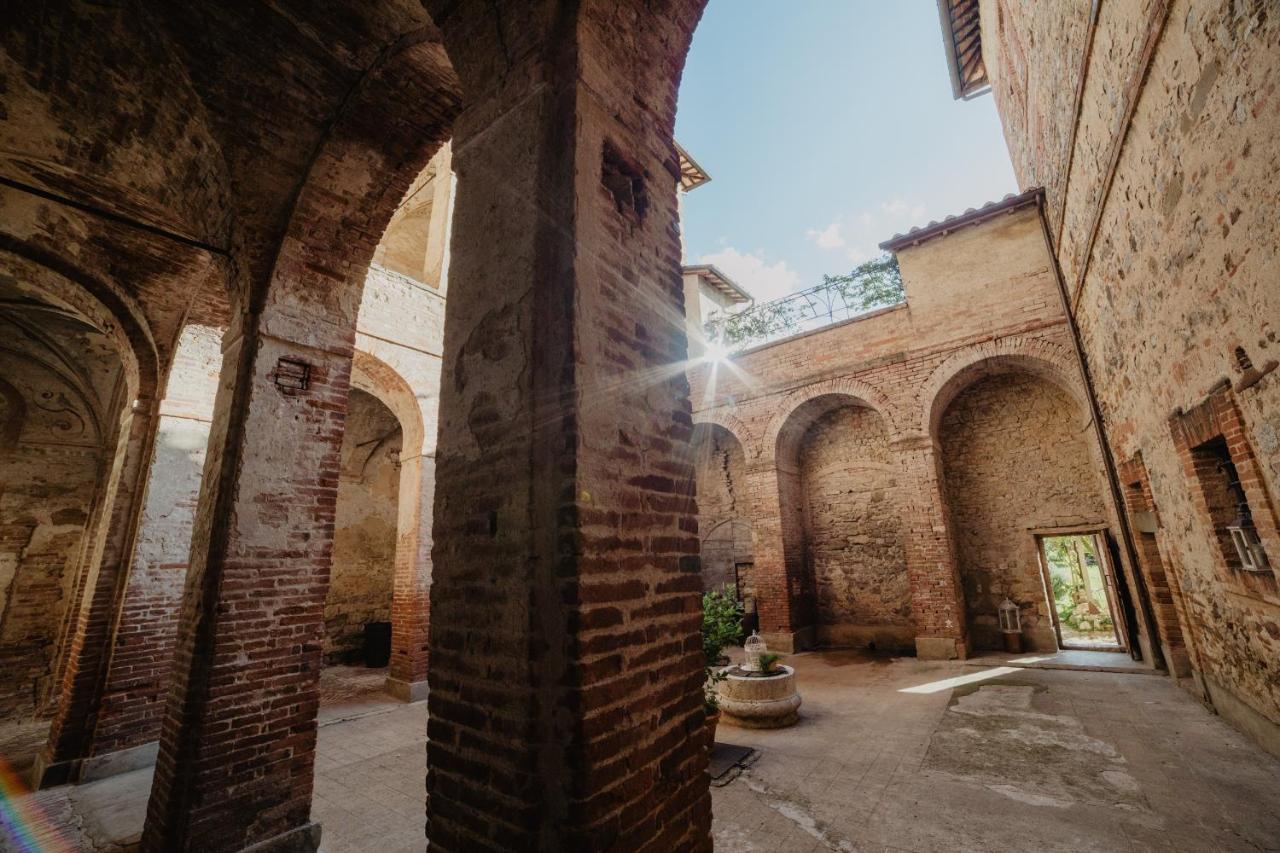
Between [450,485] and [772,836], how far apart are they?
354 centimetres

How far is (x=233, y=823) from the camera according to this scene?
3.69 meters

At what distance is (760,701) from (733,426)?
23.5ft

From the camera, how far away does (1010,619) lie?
10.1m

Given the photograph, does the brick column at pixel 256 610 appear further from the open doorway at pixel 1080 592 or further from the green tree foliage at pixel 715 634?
the open doorway at pixel 1080 592

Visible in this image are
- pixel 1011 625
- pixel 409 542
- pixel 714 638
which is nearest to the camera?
pixel 714 638

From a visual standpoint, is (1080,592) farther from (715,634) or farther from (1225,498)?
(715,634)

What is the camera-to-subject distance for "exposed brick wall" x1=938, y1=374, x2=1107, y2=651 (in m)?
9.99

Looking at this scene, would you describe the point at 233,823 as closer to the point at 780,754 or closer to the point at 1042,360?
the point at 780,754

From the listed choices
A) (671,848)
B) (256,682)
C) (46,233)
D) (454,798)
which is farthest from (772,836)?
(46,233)

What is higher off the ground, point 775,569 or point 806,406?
point 806,406

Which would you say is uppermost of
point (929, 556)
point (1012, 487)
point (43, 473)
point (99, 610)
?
point (43, 473)

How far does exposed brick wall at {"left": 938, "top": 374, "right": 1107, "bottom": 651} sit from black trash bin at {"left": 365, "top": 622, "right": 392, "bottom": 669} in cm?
1182

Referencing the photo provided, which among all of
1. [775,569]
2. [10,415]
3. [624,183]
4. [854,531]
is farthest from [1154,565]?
[10,415]

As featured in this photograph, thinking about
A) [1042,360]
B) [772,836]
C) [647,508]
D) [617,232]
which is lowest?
[772,836]
